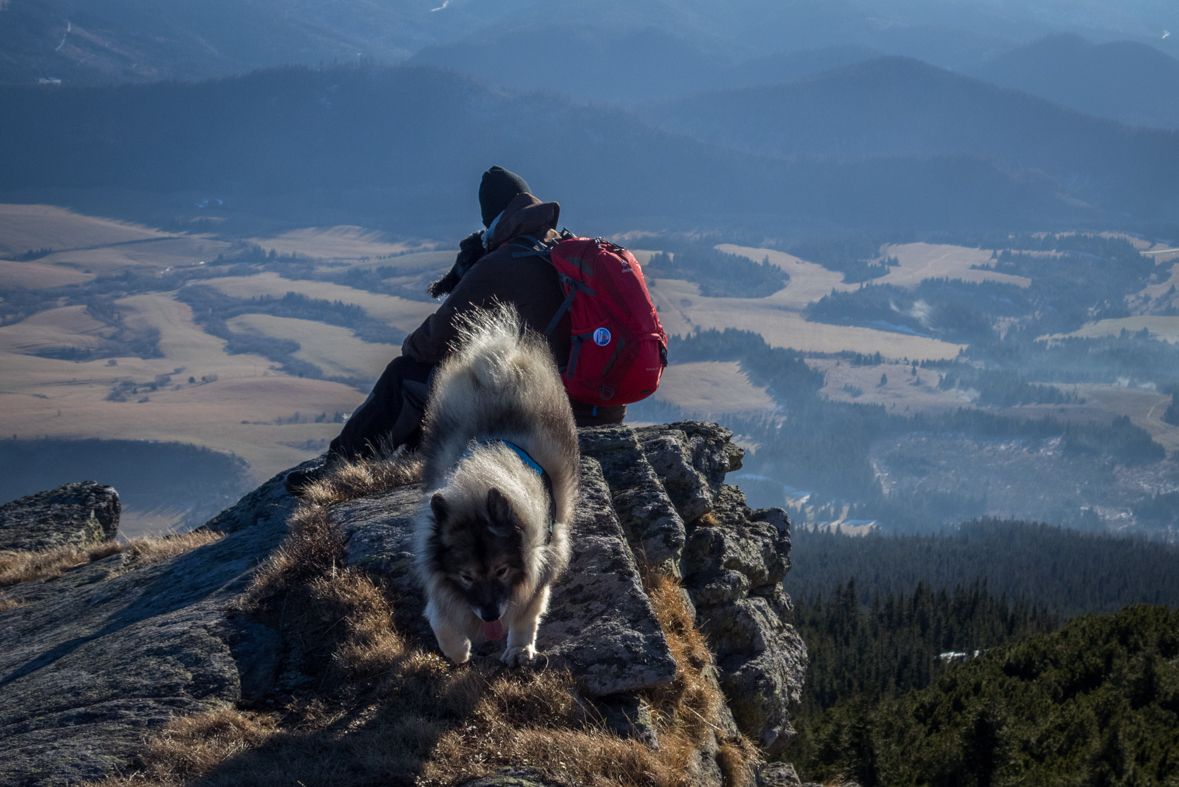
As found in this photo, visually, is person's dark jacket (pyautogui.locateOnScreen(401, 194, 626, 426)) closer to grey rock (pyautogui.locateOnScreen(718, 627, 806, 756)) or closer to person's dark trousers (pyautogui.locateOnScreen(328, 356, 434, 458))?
person's dark trousers (pyautogui.locateOnScreen(328, 356, 434, 458))

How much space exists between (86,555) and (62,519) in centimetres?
330

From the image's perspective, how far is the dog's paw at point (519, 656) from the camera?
20.9ft

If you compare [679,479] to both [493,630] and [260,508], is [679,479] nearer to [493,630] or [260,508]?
[493,630]

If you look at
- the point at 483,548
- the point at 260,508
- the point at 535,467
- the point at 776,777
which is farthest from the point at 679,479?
the point at 260,508

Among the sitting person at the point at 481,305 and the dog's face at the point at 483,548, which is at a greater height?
the sitting person at the point at 481,305

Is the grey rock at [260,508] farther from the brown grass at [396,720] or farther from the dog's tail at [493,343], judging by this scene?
the dog's tail at [493,343]

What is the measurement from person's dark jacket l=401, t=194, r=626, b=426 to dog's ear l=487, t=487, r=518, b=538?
3.97 meters

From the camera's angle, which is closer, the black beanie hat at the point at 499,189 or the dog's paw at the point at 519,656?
the dog's paw at the point at 519,656

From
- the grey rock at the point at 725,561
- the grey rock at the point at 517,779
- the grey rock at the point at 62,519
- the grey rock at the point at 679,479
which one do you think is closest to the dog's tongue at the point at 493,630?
the grey rock at the point at 517,779

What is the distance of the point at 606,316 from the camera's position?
29.8ft

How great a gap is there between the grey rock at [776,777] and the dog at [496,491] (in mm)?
2633

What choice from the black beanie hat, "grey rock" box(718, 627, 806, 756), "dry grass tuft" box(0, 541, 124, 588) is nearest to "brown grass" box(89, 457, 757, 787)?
"grey rock" box(718, 627, 806, 756)

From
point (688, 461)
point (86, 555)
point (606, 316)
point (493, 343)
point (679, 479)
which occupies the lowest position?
point (86, 555)

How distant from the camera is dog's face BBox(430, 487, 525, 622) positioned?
5.66m
